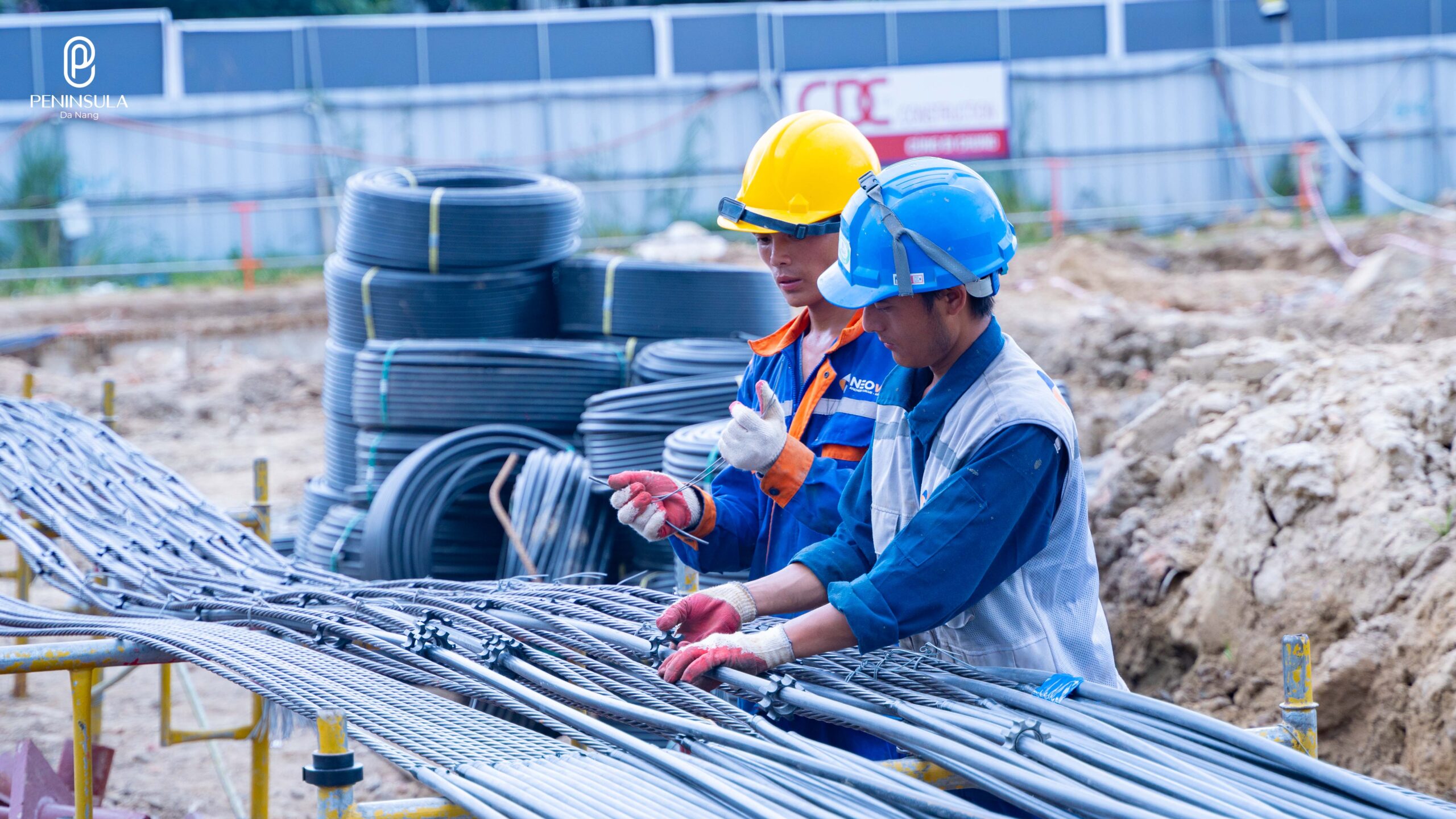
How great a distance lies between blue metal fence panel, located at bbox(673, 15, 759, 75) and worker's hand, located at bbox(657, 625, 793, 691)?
58.8 feet

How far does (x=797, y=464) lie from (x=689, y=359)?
339cm

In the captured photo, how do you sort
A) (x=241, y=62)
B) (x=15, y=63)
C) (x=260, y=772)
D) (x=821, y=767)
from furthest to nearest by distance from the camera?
(x=241, y=62)
(x=15, y=63)
(x=260, y=772)
(x=821, y=767)

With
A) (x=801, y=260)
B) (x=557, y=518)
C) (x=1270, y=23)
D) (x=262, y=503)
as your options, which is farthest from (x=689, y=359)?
(x=1270, y=23)

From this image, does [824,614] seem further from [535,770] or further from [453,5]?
[453,5]

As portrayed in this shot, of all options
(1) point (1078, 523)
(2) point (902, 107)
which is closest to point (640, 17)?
(2) point (902, 107)

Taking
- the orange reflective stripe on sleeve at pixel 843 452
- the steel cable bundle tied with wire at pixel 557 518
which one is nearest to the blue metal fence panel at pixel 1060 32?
the steel cable bundle tied with wire at pixel 557 518

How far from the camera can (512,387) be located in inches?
256

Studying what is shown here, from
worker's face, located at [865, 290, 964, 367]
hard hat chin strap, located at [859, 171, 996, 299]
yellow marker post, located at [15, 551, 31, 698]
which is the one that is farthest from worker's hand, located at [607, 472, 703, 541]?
yellow marker post, located at [15, 551, 31, 698]

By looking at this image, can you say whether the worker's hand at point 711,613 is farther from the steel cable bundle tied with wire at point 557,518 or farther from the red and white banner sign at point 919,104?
the red and white banner sign at point 919,104

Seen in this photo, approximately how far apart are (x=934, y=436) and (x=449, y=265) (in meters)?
5.00

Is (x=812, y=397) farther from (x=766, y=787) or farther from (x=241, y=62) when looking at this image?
(x=241, y=62)

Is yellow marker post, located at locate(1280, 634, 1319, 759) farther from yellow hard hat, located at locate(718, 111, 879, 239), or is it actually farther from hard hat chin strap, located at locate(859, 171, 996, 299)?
yellow hard hat, located at locate(718, 111, 879, 239)

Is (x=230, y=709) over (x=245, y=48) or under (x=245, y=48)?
under

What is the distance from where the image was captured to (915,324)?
2.36m
